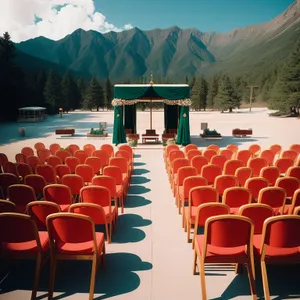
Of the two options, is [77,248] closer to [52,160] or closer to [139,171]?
[52,160]

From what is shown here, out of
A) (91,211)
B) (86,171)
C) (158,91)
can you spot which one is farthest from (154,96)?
(91,211)

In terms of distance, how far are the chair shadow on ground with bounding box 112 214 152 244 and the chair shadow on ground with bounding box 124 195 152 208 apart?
657 millimetres

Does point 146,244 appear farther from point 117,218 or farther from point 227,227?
point 227,227

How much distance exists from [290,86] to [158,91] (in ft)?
126

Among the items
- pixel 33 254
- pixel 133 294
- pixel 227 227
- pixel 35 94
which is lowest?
pixel 133 294

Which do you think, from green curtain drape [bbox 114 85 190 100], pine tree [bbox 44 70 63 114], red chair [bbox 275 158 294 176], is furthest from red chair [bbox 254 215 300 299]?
pine tree [bbox 44 70 63 114]

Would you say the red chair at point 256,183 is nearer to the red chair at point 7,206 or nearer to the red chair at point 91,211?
the red chair at point 91,211

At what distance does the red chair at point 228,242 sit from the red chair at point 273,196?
1.20 meters

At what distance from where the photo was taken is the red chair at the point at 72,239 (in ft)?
10.2

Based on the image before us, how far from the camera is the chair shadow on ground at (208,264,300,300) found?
127 inches

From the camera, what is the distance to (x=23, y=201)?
4691 millimetres

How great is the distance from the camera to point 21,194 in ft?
15.1

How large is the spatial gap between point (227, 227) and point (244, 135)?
18598 mm

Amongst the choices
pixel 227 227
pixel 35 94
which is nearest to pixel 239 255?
pixel 227 227
